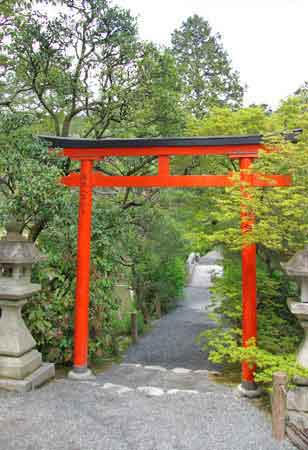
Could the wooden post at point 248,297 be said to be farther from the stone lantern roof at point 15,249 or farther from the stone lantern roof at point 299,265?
the stone lantern roof at point 15,249

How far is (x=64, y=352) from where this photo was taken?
6461 mm

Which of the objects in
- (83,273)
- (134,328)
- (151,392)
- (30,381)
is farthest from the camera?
(134,328)

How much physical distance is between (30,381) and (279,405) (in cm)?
323

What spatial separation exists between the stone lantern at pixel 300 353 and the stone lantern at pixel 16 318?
342cm

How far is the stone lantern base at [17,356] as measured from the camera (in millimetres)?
5051

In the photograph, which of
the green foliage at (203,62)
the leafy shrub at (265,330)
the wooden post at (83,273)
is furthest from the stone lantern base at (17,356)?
the green foliage at (203,62)

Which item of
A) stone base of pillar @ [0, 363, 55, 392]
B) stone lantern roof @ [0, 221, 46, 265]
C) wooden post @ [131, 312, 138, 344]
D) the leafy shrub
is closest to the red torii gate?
the leafy shrub

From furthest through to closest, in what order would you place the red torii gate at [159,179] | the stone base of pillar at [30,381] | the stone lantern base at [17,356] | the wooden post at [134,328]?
the wooden post at [134,328]
the red torii gate at [159,179]
the stone lantern base at [17,356]
the stone base of pillar at [30,381]

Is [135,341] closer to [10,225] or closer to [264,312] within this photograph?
[264,312]

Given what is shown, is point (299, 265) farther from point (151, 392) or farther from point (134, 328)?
point (134, 328)

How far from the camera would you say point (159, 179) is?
5891 mm

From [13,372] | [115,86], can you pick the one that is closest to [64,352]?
[13,372]

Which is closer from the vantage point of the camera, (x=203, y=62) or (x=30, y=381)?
(x=30, y=381)

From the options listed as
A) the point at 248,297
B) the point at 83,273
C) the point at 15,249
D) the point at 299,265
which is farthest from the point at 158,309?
the point at 299,265
